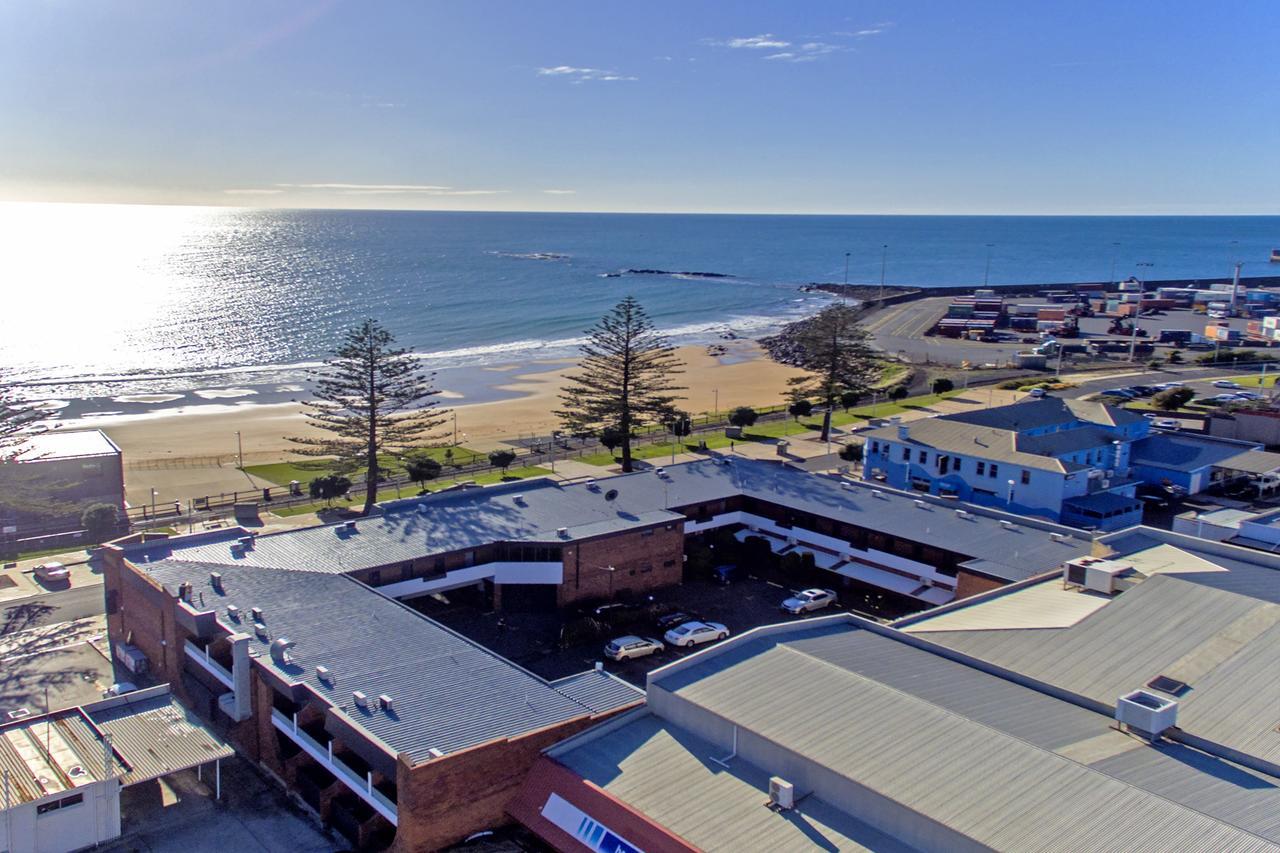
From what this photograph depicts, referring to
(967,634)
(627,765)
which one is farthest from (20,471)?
(967,634)

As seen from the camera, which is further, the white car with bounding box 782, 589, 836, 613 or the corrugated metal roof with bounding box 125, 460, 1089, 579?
the white car with bounding box 782, 589, 836, 613

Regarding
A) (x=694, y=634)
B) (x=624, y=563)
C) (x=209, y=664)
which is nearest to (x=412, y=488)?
(x=624, y=563)

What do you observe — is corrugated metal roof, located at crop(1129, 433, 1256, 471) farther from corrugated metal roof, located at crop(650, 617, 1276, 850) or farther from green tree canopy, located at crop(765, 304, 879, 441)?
corrugated metal roof, located at crop(650, 617, 1276, 850)

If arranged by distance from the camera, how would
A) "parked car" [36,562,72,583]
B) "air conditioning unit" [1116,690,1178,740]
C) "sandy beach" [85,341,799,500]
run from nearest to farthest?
"air conditioning unit" [1116,690,1178,740] → "parked car" [36,562,72,583] → "sandy beach" [85,341,799,500]

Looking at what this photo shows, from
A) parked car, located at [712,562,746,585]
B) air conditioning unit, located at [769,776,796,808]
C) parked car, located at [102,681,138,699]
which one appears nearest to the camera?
air conditioning unit, located at [769,776,796,808]

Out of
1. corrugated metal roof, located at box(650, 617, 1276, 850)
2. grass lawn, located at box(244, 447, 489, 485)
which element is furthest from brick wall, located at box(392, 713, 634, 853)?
grass lawn, located at box(244, 447, 489, 485)

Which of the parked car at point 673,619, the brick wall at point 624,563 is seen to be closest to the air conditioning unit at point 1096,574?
the parked car at point 673,619
